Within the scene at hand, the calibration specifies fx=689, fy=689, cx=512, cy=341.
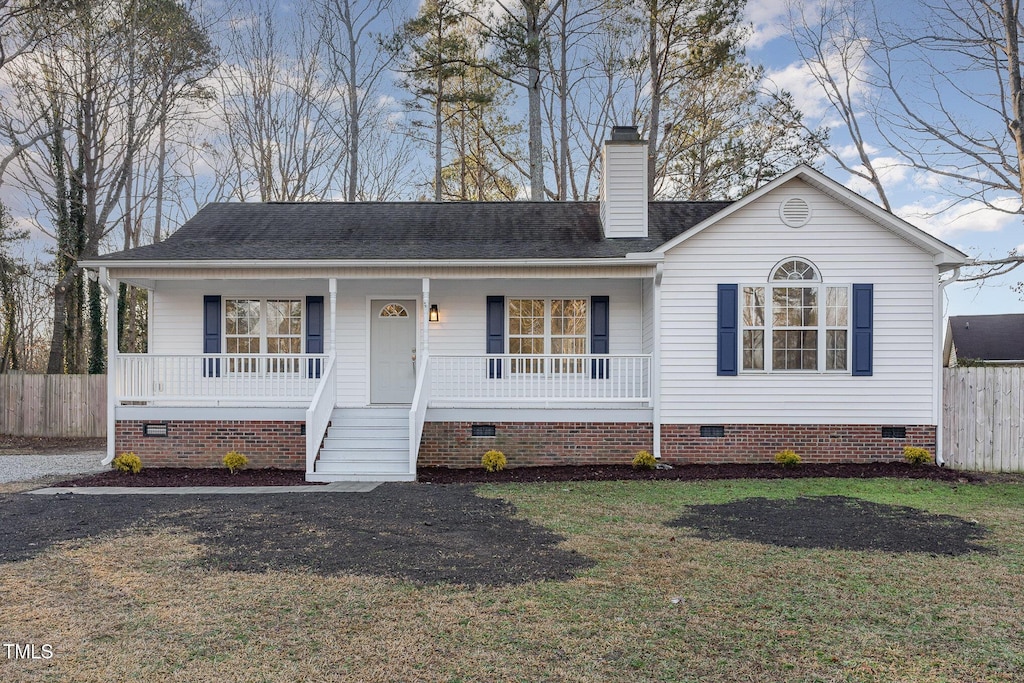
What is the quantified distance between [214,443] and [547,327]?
233 inches

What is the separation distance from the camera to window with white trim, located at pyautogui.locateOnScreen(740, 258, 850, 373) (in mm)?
11062

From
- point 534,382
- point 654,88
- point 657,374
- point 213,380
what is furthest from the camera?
point 654,88

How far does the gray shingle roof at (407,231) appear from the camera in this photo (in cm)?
1138

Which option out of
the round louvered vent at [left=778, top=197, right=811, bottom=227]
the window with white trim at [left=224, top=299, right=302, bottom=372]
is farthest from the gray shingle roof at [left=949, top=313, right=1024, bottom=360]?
the window with white trim at [left=224, top=299, right=302, bottom=372]

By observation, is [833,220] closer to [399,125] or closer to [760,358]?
[760,358]

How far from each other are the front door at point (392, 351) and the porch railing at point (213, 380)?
116 cm

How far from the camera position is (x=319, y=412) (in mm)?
10688

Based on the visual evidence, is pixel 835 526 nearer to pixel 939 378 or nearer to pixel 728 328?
pixel 728 328

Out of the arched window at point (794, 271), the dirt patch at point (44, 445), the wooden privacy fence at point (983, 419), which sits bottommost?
the dirt patch at point (44, 445)

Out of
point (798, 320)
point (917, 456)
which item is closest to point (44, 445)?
point (798, 320)

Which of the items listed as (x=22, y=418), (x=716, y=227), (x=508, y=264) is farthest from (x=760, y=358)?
(x=22, y=418)

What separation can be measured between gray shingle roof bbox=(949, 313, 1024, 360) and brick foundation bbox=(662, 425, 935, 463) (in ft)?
82.6

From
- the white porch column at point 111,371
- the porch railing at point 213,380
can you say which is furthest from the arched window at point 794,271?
the white porch column at point 111,371

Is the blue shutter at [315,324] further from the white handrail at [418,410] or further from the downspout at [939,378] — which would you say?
the downspout at [939,378]
